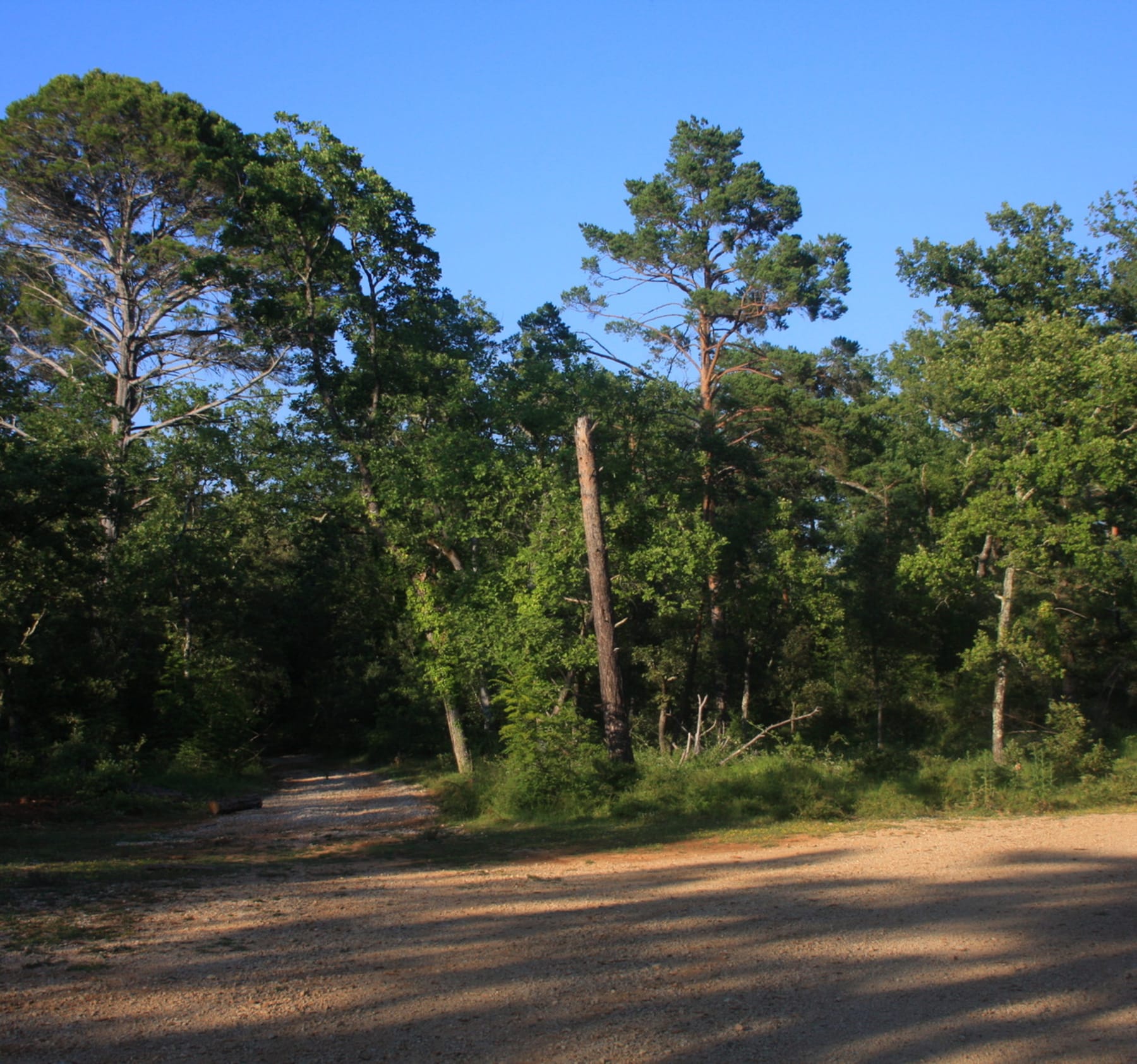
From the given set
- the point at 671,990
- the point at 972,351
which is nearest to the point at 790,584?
the point at 972,351

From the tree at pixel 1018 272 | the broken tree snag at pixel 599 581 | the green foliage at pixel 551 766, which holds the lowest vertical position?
the green foliage at pixel 551 766

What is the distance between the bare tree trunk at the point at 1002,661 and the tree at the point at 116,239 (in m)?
18.7

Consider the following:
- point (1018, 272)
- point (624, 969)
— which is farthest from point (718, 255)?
point (624, 969)

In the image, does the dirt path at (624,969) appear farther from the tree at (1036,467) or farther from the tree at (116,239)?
the tree at (116,239)

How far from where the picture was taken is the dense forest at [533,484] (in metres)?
18.6

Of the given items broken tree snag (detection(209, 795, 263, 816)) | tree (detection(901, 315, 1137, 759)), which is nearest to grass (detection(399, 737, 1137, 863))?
tree (detection(901, 315, 1137, 759))

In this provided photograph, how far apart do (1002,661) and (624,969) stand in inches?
575

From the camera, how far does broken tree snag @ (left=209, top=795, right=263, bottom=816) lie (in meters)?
17.8

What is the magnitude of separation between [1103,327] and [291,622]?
27980 millimetres

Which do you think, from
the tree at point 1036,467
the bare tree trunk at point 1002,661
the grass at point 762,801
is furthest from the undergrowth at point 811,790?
the tree at point 1036,467

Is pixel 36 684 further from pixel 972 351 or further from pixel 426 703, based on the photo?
pixel 972 351

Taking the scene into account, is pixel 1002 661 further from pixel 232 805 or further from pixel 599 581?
pixel 232 805

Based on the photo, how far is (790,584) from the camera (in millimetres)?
26125

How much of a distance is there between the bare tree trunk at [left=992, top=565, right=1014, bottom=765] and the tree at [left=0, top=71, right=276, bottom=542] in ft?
61.5
